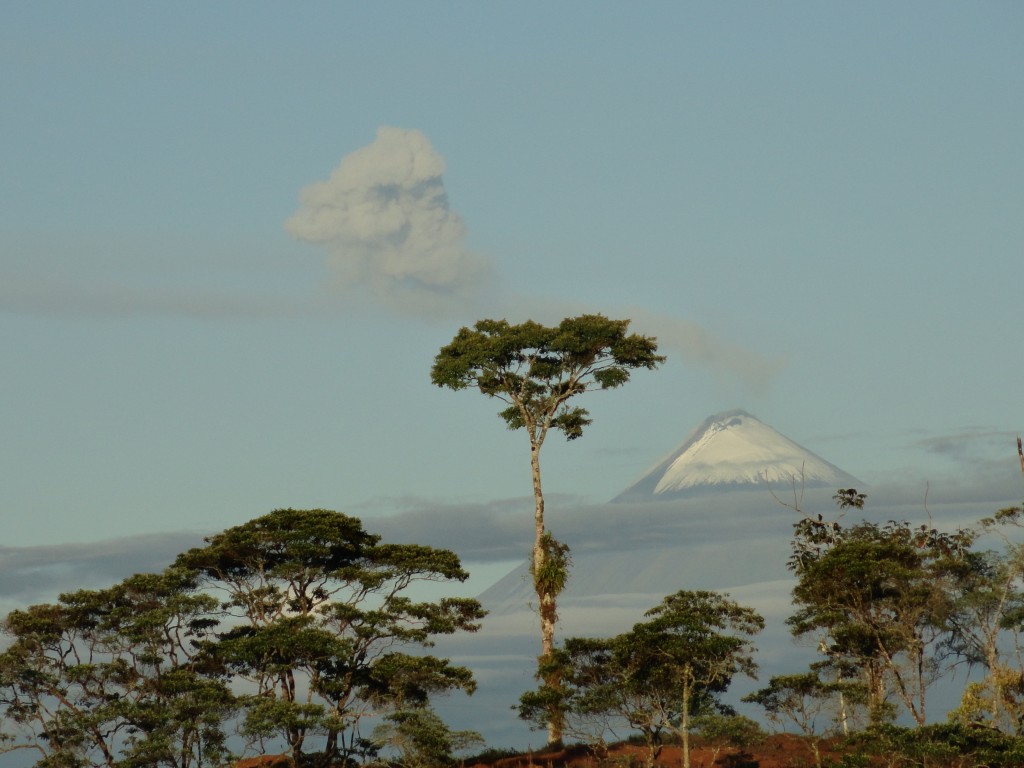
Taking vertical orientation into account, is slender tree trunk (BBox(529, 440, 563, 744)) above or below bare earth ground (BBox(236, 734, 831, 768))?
above

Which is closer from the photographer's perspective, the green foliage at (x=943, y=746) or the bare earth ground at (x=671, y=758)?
the green foliage at (x=943, y=746)

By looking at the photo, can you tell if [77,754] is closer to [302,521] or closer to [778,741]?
[302,521]

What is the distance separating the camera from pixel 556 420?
63.4 metres

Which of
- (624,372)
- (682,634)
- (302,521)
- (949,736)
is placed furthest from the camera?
(624,372)

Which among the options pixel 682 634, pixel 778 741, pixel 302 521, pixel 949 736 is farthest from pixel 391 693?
pixel 949 736

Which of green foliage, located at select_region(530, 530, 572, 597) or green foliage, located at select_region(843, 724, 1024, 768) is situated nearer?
green foliage, located at select_region(843, 724, 1024, 768)

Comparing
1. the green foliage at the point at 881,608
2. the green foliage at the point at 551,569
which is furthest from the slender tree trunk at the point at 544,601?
the green foliage at the point at 881,608

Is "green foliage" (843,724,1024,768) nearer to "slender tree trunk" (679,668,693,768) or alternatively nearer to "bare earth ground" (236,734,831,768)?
"bare earth ground" (236,734,831,768)

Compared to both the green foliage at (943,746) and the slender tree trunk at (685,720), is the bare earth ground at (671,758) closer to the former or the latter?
the slender tree trunk at (685,720)

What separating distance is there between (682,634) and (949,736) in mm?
9791

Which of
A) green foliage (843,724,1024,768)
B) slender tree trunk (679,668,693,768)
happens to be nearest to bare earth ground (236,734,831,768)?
slender tree trunk (679,668,693,768)

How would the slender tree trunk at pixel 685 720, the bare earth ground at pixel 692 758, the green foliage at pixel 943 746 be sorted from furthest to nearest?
the bare earth ground at pixel 692 758
the slender tree trunk at pixel 685 720
the green foliage at pixel 943 746

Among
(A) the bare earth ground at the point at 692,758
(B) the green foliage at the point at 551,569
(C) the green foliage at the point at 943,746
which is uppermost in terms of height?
(B) the green foliage at the point at 551,569

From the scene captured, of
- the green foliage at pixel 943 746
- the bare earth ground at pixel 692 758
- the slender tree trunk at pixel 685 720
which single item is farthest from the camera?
the bare earth ground at pixel 692 758
